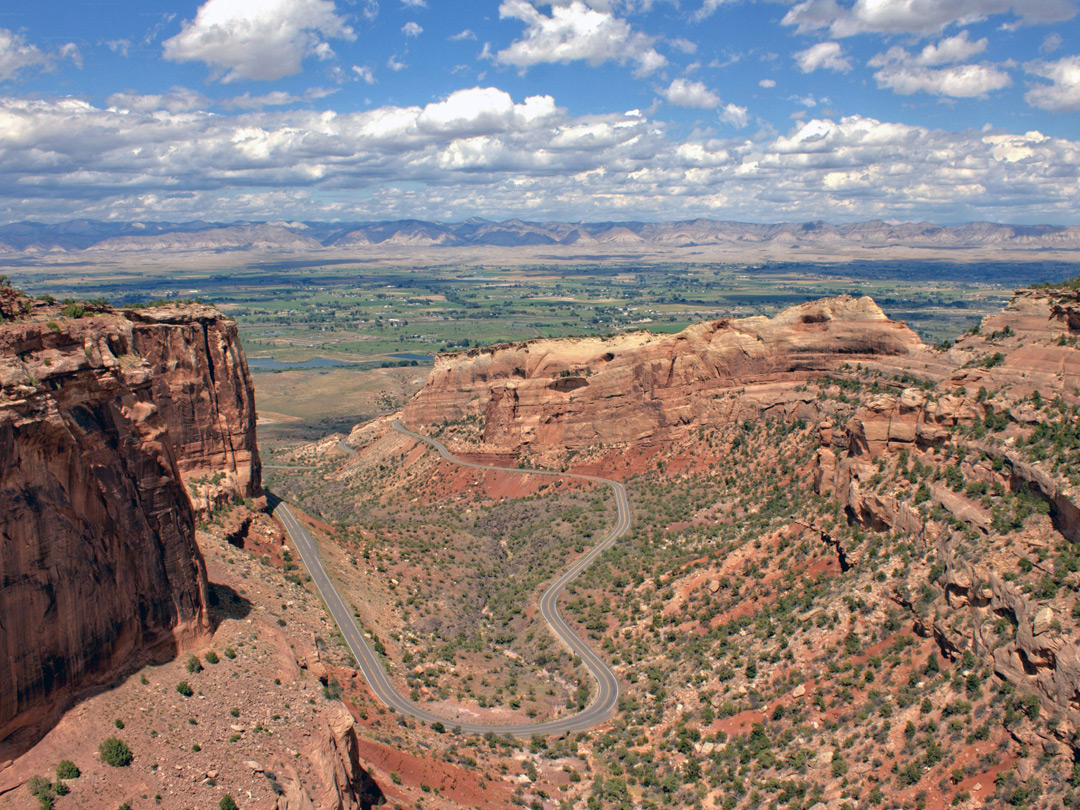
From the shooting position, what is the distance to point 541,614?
59906 millimetres

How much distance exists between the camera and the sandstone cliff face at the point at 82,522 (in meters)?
26.1

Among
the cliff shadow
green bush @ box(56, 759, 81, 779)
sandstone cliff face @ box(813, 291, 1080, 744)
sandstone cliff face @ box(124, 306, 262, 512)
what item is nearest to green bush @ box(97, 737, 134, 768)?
green bush @ box(56, 759, 81, 779)

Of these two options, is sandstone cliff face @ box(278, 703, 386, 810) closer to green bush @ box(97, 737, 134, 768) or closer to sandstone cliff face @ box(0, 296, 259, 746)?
green bush @ box(97, 737, 134, 768)

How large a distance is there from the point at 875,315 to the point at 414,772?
195 feet

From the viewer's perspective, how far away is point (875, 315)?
249 feet

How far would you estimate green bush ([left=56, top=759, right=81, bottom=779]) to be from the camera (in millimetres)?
26094

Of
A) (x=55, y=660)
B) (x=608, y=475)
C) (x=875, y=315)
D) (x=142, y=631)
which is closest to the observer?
(x=55, y=660)

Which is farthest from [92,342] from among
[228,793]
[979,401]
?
[979,401]

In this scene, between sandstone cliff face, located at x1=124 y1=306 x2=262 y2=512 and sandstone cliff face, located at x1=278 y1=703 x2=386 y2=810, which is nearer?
sandstone cliff face, located at x1=278 y1=703 x2=386 y2=810

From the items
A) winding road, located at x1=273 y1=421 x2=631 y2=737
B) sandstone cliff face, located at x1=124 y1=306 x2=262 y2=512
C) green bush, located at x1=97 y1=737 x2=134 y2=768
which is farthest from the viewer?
sandstone cliff face, located at x1=124 y1=306 x2=262 y2=512

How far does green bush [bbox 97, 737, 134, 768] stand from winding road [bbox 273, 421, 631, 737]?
62.7ft

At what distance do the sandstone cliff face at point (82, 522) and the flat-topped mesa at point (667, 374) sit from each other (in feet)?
187

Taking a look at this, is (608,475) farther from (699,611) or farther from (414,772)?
(414,772)

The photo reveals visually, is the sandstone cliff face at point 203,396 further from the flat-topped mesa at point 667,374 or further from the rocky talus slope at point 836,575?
the flat-topped mesa at point 667,374
